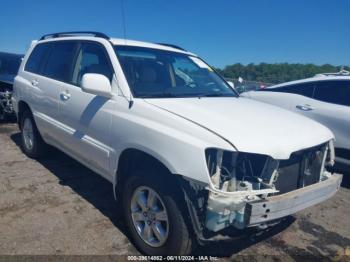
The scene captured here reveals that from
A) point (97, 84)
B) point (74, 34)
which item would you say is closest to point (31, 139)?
point (74, 34)

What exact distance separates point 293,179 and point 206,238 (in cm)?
95

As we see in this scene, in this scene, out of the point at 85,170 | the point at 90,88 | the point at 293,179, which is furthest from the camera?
the point at 85,170

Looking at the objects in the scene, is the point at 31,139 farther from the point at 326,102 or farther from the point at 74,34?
the point at 326,102

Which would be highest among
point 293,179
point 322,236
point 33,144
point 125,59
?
point 125,59

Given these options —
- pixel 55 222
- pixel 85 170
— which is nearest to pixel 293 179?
pixel 55 222

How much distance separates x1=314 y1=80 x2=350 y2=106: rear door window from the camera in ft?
17.7

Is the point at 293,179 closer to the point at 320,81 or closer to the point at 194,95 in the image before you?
the point at 194,95

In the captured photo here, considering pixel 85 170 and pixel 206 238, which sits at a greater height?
pixel 206 238

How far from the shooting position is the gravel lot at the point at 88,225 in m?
3.20

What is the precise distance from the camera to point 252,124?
2861 mm

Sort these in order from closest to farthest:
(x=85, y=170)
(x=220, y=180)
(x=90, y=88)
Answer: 1. (x=220, y=180)
2. (x=90, y=88)
3. (x=85, y=170)

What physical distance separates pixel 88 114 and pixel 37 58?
2.21 meters

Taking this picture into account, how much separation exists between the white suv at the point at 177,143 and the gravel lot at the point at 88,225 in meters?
0.41

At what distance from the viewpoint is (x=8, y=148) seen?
20.7ft
